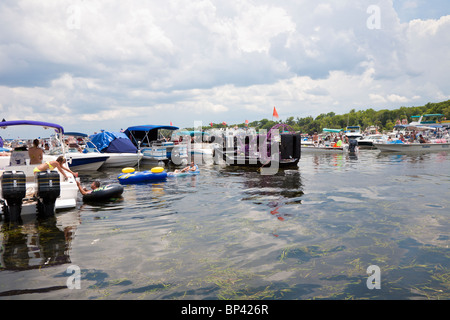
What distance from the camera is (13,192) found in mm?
7977

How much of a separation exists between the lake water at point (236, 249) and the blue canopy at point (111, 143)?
14644mm

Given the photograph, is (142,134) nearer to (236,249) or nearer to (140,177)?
(140,177)

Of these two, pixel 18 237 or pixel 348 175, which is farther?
pixel 348 175

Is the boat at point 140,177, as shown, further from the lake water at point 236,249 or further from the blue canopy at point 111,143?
the blue canopy at point 111,143

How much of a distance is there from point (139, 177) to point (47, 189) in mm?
6820

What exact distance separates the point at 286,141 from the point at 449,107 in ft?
400

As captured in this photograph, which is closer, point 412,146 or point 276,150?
point 276,150

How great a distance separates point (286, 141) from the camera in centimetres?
2084

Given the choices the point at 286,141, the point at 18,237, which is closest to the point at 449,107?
the point at 286,141

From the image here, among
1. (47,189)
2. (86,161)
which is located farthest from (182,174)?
(47,189)

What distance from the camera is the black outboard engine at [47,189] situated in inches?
328

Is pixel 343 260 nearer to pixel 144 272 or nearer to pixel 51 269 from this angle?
pixel 144 272

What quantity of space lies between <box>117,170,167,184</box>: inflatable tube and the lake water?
13.3 ft

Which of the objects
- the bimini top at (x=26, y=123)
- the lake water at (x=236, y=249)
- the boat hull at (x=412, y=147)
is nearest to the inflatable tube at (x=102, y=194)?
the lake water at (x=236, y=249)
